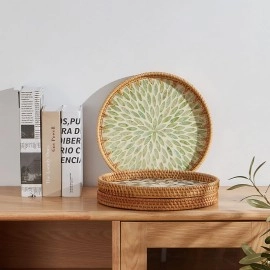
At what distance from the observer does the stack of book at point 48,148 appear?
5.47ft

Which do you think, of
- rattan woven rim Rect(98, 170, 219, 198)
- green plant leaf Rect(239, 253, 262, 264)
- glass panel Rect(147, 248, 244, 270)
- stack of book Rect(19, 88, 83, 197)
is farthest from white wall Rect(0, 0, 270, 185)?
green plant leaf Rect(239, 253, 262, 264)

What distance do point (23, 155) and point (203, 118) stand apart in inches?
22.9

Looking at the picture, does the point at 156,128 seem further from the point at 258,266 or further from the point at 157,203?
the point at 258,266

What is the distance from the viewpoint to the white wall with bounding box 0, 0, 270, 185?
1824 mm

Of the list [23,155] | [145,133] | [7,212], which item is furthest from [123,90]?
[7,212]

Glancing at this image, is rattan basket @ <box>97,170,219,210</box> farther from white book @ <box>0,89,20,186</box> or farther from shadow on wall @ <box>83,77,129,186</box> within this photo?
white book @ <box>0,89,20,186</box>

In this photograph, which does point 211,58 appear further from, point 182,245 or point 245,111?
point 182,245

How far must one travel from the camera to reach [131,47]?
1832 mm

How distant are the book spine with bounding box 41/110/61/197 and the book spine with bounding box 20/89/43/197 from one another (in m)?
0.02

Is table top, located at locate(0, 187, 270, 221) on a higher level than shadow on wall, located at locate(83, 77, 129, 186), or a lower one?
lower

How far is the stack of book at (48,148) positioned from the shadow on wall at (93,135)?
0.15m

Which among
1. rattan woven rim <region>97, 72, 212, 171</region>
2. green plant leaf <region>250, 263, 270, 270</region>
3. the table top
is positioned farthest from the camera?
rattan woven rim <region>97, 72, 212, 171</region>

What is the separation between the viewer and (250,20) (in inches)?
72.5

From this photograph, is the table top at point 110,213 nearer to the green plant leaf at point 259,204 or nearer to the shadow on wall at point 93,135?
the green plant leaf at point 259,204
